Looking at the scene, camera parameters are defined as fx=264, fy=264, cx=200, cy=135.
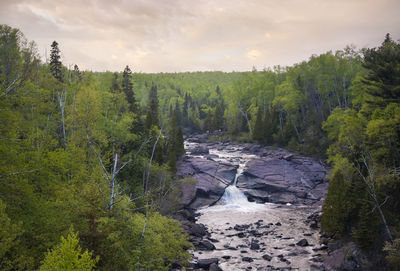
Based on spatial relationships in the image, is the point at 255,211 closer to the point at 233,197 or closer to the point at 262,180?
the point at 233,197

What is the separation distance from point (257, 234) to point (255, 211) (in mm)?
7103

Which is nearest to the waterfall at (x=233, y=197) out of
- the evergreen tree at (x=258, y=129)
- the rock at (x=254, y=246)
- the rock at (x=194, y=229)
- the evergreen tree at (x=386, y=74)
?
the rock at (x=194, y=229)

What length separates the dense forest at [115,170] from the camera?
11688mm

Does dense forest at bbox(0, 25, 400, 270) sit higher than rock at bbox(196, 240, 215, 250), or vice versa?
dense forest at bbox(0, 25, 400, 270)

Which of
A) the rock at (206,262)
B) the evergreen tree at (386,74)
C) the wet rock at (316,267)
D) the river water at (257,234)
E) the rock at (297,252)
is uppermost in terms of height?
the evergreen tree at (386,74)

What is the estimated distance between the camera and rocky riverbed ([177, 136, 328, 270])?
2058 cm

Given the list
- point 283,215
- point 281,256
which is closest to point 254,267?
point 281,256

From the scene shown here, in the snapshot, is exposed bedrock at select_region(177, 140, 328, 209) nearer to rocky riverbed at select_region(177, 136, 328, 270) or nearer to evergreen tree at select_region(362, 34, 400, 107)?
rocky riverbed at select_region(177, 136, 328, 270)

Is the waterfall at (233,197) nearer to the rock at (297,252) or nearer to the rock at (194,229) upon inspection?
the rock at (194,229)

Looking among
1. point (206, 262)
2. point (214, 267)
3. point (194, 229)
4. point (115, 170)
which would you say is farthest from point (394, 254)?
point (115, 170)

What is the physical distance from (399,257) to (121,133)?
26.6 meters

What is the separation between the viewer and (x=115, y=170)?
12.4m

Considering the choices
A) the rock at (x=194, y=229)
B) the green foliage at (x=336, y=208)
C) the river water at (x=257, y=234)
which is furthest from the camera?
the rock at (x=194, y=229)

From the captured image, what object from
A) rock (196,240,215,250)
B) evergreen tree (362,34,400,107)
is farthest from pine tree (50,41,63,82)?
evergreen tree (362,34,400,107)
